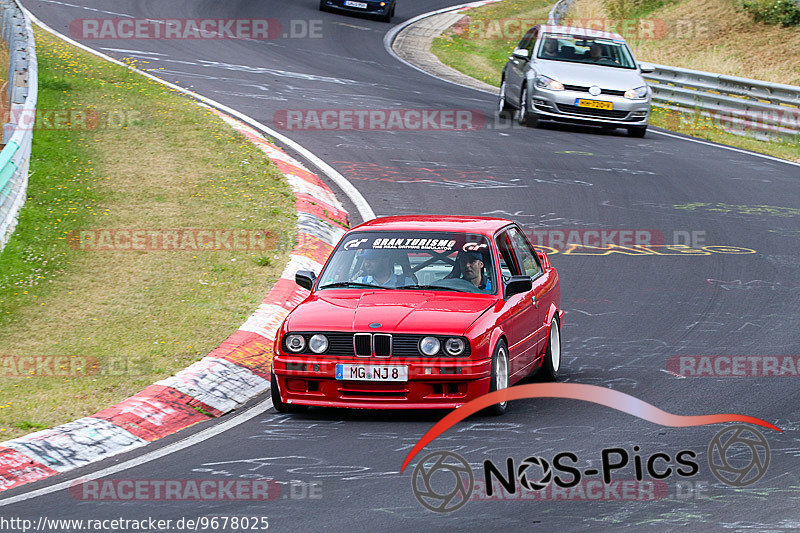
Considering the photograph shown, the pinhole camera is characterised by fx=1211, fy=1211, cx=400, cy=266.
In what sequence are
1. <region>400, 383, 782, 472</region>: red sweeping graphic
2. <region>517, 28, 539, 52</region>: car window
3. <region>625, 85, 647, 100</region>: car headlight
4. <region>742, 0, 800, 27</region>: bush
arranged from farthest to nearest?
<region>742, 0, 800, 27</region>: bush, <region>517, 28, 539, 52</region>: car window, <region>625, 85, 647, 100</region>: car headlight, <region>400, 383, 782, 472</region>: red sweeping graphic

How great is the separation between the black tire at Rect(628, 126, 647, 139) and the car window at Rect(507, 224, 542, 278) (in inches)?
458

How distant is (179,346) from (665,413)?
159 inches

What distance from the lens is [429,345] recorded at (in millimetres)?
8391

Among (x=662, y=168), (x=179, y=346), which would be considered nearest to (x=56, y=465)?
(x=179, y=346)

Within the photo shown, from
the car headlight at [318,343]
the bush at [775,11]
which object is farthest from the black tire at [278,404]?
the bush at [775,11]

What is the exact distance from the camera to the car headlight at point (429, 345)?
27.5 ft

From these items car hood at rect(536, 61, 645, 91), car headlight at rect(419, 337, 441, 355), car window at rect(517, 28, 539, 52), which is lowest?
car headlight at rect(419, 337, 441, 355)

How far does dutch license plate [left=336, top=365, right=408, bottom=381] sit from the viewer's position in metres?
8.37

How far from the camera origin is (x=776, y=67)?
97.7ft

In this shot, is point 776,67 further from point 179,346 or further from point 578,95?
point 179,346

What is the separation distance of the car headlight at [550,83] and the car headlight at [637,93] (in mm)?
1152

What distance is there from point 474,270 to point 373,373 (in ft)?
4.68

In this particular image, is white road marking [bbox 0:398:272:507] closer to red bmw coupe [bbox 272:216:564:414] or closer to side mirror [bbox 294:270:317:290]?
red bmw coupe [bbox 272:216:564:414]

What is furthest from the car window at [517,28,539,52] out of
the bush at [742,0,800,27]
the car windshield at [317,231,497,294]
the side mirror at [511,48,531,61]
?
the car windshield at [317,231,497,294]
